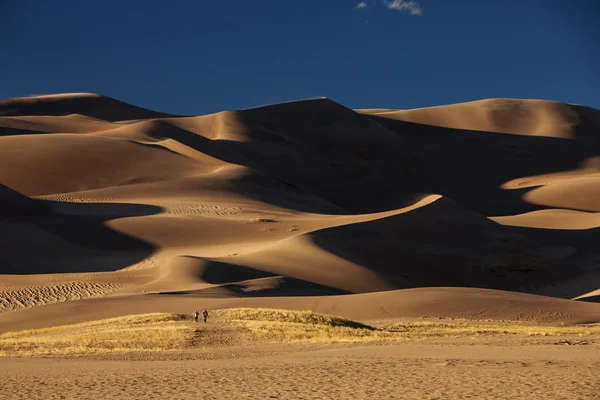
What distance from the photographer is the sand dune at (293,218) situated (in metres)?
36.1

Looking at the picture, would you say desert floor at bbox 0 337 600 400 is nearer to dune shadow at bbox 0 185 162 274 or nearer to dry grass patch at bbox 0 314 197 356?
dry grass patch at bbox 0 314 197 356

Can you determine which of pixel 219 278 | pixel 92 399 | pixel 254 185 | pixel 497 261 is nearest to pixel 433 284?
pixel 497 261

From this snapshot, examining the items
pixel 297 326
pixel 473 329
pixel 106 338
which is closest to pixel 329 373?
pixel 106 338

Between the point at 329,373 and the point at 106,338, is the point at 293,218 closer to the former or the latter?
the point at 106,338

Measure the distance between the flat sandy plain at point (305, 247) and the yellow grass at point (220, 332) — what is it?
1292mm

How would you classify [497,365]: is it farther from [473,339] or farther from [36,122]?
[36,122]

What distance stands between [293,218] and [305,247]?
511 inches

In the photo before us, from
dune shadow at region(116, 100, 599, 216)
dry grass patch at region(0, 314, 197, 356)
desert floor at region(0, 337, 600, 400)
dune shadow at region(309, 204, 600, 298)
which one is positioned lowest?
desert floor at region(0, 337, 600, 400)

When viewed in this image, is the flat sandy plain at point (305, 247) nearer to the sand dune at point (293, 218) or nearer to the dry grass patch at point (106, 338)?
the sand dune at point (293, 218)

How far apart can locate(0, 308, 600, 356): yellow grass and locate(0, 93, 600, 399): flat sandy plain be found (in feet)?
4.24

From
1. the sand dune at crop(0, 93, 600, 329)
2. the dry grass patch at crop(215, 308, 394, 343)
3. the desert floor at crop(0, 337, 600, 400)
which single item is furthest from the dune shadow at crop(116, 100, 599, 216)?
the desert floor at crop(0, 337, 600, 400)

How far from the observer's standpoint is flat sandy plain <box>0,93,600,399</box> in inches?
626

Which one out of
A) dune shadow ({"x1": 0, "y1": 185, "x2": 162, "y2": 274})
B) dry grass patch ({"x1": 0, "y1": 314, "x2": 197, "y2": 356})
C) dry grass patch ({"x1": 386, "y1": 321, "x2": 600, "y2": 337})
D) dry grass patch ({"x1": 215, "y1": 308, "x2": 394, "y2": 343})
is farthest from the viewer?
dune shadow ({"x1": 0, "y1": 185, "x2": 162, "y2": 274})

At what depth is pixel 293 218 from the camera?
5650 cm
